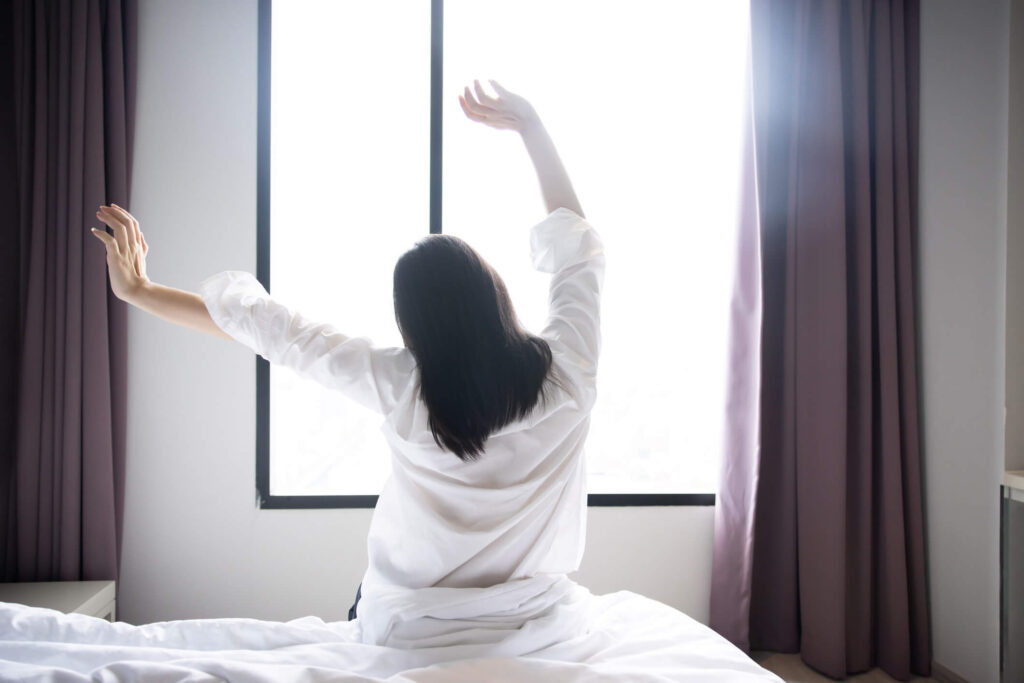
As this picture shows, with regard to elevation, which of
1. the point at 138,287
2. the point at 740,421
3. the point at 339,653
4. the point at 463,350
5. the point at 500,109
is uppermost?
the point at 500,109

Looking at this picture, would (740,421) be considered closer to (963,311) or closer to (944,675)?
(963,311)

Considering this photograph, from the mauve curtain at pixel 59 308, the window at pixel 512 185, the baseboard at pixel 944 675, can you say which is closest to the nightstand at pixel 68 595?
the mauve curtain at pixel 59 308

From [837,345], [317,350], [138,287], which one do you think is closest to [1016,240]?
[837,345]

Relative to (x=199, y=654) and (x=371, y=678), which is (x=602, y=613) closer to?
(x=371, y=678)

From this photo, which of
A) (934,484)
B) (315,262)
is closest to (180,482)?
(315,262)

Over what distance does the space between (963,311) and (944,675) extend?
1.28 meters

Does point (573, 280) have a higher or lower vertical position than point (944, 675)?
higher

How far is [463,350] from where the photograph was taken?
3.11 feet

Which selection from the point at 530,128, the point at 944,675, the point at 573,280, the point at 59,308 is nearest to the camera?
the point at 573,280

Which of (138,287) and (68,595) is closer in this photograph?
(138,287)

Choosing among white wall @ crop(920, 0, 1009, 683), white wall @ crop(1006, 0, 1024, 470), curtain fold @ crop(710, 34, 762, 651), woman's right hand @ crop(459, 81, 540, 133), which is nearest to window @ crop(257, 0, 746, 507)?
curtain fold @ crop(710, 34, 762, 651)

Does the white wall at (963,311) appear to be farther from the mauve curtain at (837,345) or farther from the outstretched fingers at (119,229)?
the outstretched fingers at (119,229)

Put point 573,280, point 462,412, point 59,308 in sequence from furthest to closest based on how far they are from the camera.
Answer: point 59,308 → point 573,280 → point 462,412

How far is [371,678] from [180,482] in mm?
1646
